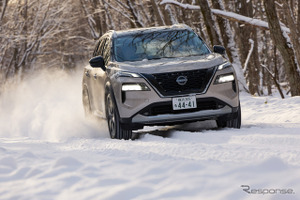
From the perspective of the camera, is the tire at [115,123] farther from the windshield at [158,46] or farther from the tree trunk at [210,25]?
the tree trunk at [210,25]

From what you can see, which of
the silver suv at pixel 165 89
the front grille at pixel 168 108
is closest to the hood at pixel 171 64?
the silver suv at pixel 165 89

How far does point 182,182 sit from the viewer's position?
5.00 meters

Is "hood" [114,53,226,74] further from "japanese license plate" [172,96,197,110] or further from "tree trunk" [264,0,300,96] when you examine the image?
"tree trunk" [264,0,300,96]

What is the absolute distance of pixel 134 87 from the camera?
8906 mm

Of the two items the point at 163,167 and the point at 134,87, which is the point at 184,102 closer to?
the point at 134,87

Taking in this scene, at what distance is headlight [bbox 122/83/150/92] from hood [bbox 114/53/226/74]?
0.20m

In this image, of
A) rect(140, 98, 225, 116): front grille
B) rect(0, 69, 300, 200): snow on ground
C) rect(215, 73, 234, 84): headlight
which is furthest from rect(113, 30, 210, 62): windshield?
rect(0, 69, 300, 200): snow on ground

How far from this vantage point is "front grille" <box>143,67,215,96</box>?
890 centimetres

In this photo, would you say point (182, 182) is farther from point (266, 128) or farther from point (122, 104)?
point (266, 128)

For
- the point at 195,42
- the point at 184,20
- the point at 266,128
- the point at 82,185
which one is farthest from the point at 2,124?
the point at 184,20

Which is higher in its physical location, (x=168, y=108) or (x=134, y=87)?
(x=134, y=87)

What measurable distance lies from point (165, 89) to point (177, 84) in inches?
7.1

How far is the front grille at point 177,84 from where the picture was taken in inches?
350

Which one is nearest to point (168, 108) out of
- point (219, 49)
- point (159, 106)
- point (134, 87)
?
point (159, 106)
